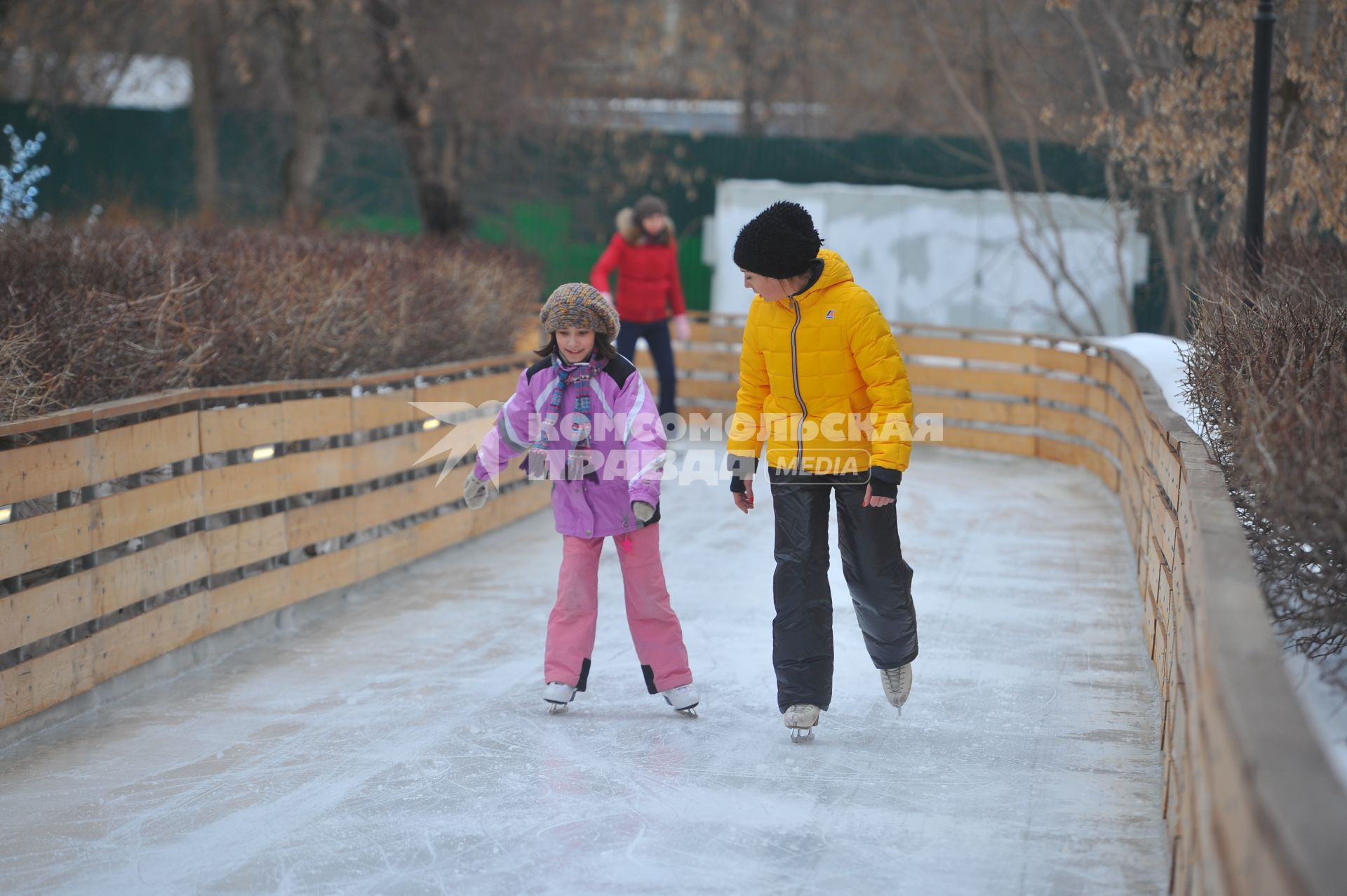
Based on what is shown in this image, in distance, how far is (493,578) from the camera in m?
7.66

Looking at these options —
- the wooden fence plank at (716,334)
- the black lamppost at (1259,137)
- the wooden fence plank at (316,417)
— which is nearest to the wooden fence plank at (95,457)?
the wooden fence plank at (316,417)

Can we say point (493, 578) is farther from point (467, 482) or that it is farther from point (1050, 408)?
point (1050, 408)

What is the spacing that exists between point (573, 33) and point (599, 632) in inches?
486

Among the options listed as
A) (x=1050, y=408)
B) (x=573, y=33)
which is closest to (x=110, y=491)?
(x=1050, y=408)

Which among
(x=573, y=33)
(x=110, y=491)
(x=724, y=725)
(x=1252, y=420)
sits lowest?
(x=724, y=725)

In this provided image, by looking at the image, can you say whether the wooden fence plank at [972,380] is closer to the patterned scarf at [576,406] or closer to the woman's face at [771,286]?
the patterned scarf at [576,406]

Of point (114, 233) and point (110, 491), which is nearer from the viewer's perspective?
point (110, 491)

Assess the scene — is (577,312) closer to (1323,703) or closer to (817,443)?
(817,443)

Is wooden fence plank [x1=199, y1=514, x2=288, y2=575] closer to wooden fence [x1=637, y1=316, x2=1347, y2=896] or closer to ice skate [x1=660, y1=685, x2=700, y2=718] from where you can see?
ice skate [x1=660, y1=685, x2=700, y2=718]

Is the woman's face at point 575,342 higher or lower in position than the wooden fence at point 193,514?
higher

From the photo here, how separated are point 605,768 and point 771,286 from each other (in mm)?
1632

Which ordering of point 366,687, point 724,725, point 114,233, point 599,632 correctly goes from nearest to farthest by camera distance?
point 724,725, point 366,687, point 599,632, point 114,233

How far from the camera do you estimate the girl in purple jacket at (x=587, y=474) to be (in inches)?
204

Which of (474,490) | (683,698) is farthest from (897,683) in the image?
(474,490)
